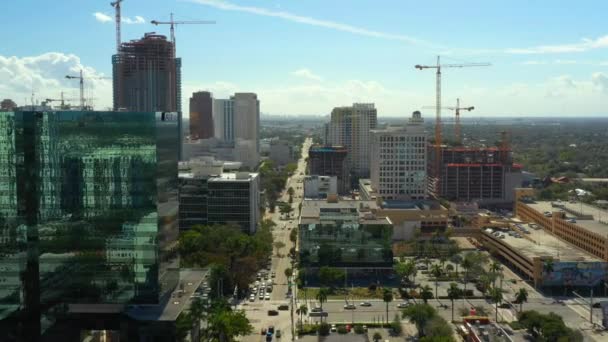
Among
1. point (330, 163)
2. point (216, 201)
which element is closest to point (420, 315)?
point (216, 201)

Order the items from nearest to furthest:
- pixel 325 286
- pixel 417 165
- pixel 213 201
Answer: pixel 325 286 < pixel 213 201 < pixel 417 165

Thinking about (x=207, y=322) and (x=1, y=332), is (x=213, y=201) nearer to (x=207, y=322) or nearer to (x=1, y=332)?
(x=207, y=322)

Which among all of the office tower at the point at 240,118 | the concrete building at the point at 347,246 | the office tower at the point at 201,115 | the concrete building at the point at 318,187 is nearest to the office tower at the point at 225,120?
the office tower at the point at 240,118

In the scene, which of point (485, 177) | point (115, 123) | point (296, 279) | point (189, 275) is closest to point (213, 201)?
point (296, 279)

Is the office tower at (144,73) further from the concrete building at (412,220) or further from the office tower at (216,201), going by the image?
the concrete building at (412,220)

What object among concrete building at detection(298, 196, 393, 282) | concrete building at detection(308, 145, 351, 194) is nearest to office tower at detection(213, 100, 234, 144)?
concrete building at detection(308, 145, 351, 194)

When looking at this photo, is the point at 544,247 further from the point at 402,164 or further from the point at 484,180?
the point at 484,180
